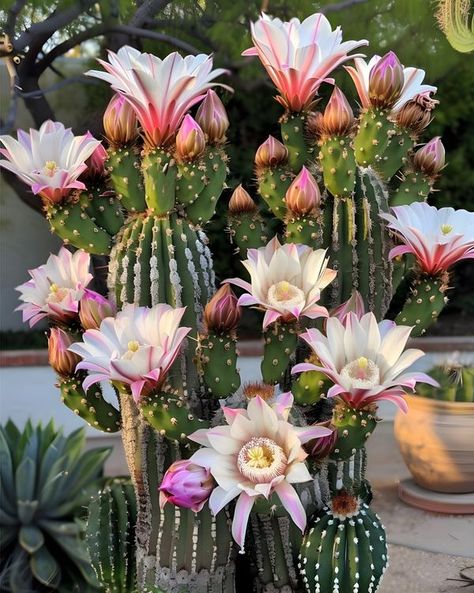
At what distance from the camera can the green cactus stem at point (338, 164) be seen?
3.59ft

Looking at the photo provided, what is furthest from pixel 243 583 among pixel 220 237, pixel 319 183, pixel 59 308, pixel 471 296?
pixel 471 296

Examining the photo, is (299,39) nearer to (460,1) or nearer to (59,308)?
(59,308)

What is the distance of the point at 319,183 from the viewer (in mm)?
1193

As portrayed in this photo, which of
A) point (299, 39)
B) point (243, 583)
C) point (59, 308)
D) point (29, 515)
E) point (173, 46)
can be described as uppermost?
point (173, 46)

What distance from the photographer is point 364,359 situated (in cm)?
96

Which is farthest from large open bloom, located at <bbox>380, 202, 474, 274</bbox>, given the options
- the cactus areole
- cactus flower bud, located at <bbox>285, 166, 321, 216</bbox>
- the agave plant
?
the agave plant

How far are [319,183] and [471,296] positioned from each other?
397 centimetres

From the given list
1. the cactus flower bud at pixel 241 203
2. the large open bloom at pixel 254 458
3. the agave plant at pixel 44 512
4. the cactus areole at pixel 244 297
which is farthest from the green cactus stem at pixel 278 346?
the agave plant at pixel 44 512

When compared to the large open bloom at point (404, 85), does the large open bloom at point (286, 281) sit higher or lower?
lower

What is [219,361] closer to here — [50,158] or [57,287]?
[57,287]

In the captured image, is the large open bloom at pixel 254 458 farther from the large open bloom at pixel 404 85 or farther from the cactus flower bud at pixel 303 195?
the large open bloom at pixel 404 85

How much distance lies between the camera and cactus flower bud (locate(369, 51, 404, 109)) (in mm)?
1074

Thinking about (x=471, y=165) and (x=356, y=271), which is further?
(x=471, y=165)

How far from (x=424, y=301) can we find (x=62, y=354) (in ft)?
1.74
